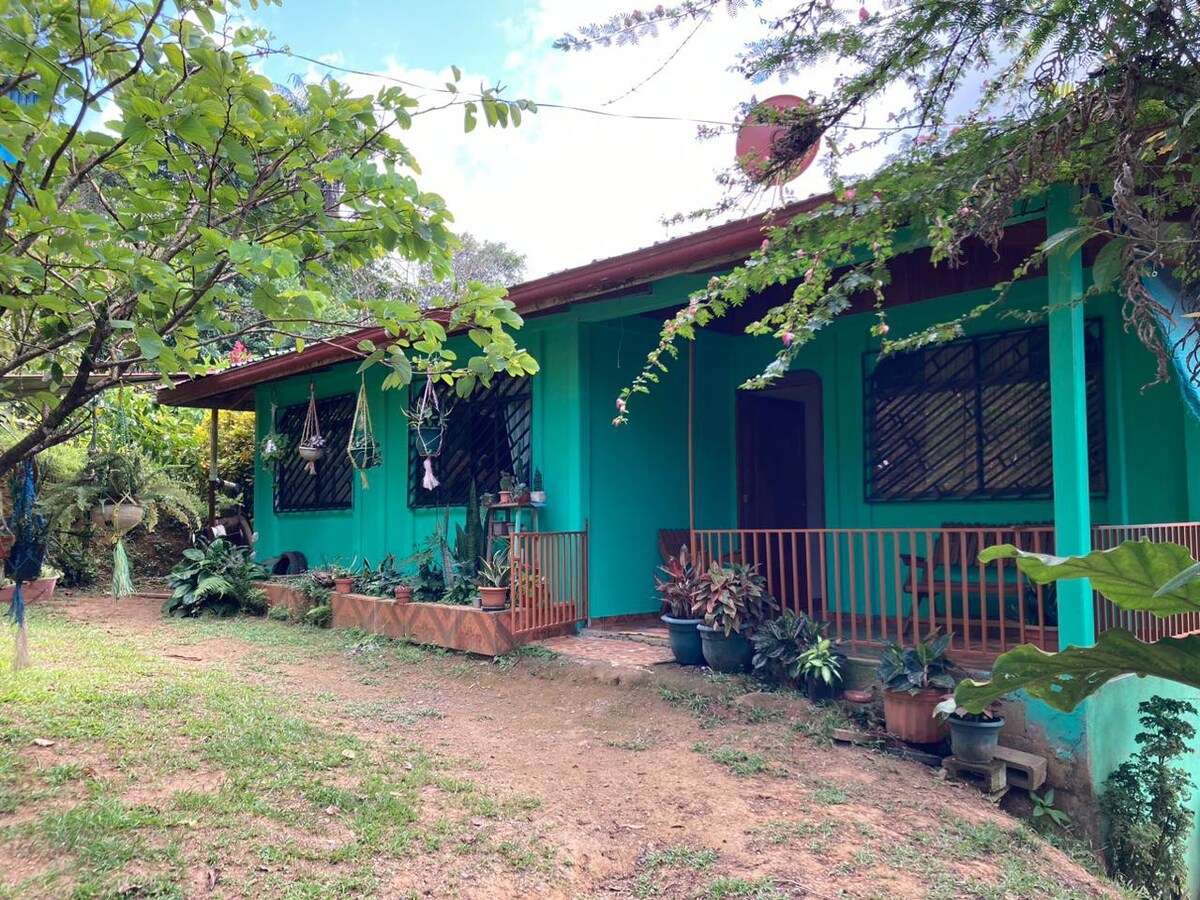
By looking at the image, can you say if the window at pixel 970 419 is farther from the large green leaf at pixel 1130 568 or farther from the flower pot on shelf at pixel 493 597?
the large green leaf at pixel 1130 568

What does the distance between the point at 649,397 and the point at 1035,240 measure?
3.40 meters

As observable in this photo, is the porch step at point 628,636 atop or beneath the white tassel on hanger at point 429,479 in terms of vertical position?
beneath

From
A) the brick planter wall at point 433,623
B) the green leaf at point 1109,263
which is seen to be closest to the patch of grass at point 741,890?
the green leaf at point 1109,263

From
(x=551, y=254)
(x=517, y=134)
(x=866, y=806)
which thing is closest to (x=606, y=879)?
(x=866, y=806)

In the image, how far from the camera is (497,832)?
3.34 m

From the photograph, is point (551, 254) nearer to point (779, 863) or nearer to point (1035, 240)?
point (1035, 240)

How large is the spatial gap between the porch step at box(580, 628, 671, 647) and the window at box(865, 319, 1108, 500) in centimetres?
222

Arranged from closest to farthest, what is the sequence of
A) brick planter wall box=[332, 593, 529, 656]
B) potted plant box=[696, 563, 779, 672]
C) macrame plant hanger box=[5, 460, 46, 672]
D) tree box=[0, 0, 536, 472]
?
tree box=[0, 0, 536, 472], macrame plant hanger box=[5, 460, 46, 672], potted plant box=[696, 563, 779, 672], brick planter wall box=[332, 593, 529, 656]

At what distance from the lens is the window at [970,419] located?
6012 millimetres

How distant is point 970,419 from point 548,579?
11.8 feet

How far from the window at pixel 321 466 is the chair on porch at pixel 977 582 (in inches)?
249

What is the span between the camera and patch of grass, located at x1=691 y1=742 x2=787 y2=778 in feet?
13.2

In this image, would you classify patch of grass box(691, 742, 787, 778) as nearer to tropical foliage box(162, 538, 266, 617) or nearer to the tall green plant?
the tall green plant

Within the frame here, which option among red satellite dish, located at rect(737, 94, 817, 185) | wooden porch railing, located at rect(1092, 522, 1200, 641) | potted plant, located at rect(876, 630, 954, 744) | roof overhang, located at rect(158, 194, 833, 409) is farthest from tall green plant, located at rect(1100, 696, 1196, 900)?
red satellite dish, located at rect(737, 94, 817, 185)
